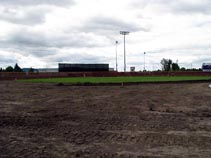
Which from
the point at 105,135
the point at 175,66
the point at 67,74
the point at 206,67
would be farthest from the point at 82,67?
the point at 105,135

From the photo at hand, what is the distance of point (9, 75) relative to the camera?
61.9m

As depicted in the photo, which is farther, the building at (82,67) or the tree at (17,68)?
the tree at (17,68)

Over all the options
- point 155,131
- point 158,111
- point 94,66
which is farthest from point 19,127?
point 94,66

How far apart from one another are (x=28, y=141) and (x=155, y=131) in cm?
357

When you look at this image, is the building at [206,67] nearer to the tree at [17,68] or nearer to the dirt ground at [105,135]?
the tree at [17,68]

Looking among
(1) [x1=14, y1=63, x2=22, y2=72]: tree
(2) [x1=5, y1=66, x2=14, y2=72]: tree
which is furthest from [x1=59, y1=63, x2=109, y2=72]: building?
(2) [x1=5, y1=66, x2=14, y2=72]: tree

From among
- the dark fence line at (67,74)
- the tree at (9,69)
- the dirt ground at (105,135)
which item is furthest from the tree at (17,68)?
the dirt ground at (105,135)

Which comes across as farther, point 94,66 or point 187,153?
point 94,66

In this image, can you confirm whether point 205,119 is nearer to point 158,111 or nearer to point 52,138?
point 158,111

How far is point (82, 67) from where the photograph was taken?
314 ft

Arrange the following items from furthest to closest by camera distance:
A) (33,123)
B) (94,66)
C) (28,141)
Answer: (94,66) → (33,123) → (28,141)

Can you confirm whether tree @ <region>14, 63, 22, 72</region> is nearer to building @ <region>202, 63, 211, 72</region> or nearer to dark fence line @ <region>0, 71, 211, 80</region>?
dark fence line @ <region>0, 71, 211, 80</region>

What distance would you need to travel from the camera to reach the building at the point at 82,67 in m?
94.4

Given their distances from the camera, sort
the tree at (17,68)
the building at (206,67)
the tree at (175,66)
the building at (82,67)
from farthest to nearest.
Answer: the tree at (175,66)
the tree at (17,68)
the building at (82,67)
the building at (206,67)
